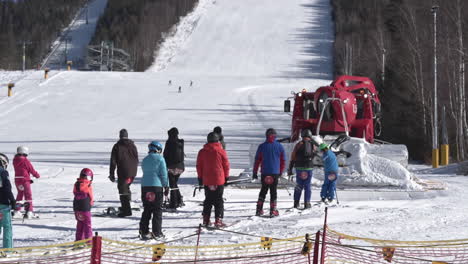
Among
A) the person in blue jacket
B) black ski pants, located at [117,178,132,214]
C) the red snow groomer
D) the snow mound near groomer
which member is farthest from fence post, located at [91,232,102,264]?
the red snow groomer

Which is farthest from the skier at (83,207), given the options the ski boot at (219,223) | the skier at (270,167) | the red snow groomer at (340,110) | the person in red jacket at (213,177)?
the red snow groomer at (340,110)

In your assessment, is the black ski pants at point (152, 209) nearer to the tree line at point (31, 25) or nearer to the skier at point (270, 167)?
the skier at point (270, 167)

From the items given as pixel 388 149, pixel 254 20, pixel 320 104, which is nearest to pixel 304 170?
pixel 388 149

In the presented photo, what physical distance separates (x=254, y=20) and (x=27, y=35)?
1976 inches

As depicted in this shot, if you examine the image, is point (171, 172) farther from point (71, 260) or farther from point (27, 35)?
point (27, 35)

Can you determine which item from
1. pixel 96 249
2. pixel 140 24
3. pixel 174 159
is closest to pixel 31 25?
pixel 140 24

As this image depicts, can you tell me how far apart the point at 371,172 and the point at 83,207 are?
8.40 m

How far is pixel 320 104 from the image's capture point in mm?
→ 18641

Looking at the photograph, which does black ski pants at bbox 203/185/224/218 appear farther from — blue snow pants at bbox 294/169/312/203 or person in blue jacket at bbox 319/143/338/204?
person in blue jacket at bbox 319/143/338/204

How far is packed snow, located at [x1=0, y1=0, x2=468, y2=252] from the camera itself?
10.7 meters

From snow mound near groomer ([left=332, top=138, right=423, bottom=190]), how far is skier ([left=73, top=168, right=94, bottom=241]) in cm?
791

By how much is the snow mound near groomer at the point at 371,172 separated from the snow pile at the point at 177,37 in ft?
208

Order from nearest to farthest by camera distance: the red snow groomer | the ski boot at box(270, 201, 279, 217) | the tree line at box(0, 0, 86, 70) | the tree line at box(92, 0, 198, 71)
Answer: the ski boot at box(270, 201, 279, 217)
the red snow groomer
the tree line at box(92, 0, 198, 71)
the tree line at box(0, 0, 86, 70)

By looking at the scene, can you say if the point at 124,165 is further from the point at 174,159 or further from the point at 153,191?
the point at 153,191
